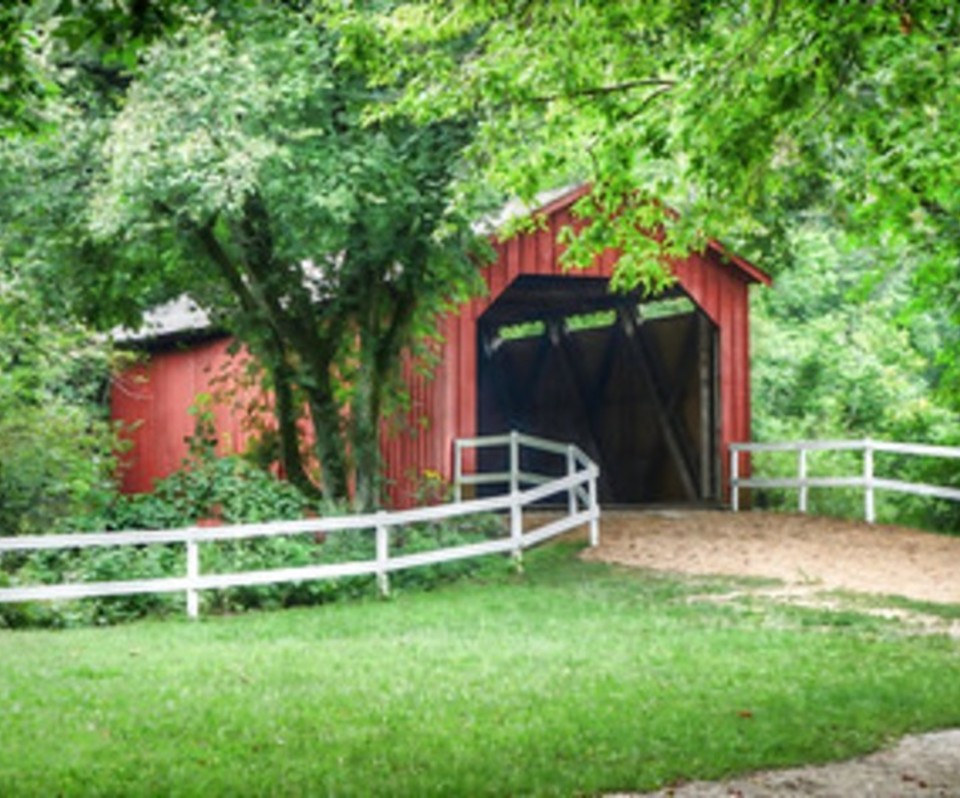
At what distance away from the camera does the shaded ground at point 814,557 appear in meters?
12.8

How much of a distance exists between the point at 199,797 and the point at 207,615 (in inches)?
298

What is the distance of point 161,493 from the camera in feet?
56.5

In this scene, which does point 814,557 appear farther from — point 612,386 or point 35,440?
point 35,440

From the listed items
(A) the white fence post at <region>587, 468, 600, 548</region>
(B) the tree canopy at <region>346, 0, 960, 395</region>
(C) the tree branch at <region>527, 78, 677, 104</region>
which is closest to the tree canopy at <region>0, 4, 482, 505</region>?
(B) the tree canopy at <region>346, 0, 960, 395</region>

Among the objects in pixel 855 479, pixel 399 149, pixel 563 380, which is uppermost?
pixel 399 149

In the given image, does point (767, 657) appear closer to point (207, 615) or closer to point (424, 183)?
point (207, 615)

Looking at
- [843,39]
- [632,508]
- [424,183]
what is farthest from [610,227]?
[632,508]

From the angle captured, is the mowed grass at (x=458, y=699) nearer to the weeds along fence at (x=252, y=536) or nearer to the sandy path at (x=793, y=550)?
the weeds along fence at (x=252, y=536)

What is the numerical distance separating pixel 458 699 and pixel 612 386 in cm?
1616

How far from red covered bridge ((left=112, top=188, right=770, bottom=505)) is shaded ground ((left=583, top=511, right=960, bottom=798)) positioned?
2.37m

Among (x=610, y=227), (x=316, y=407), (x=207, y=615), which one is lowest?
(x=207, y=615)

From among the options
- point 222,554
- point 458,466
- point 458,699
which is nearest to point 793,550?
point 458,466

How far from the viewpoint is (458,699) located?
28.5 ft

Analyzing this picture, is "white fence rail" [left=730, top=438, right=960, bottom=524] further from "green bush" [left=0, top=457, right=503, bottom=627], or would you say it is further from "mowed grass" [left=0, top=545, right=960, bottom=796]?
"mowed grass" [left=0, top=545, right=960, bottom=796]
